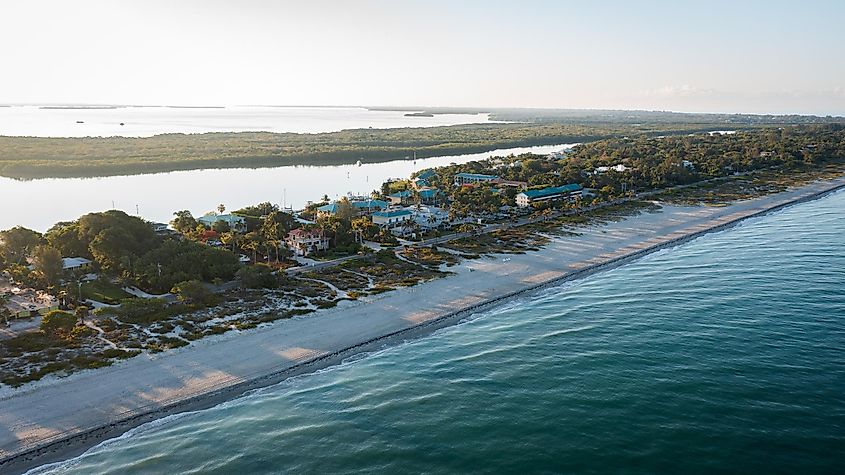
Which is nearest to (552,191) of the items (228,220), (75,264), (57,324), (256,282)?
(228,220)

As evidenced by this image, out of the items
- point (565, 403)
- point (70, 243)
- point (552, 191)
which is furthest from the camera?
point (552, 191)

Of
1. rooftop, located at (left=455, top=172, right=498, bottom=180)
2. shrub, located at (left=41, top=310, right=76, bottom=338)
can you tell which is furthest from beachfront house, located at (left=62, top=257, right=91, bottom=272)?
rooftop, located at (left=455, top=172, right=498, bottom=180)

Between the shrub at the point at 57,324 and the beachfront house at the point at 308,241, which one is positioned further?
the beachfront house at the point at 308,241

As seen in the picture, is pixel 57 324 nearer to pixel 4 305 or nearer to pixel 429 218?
pixel 4 305

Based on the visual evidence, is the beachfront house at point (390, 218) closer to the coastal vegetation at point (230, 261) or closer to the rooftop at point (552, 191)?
the coastal vegetation at point (230, 261)

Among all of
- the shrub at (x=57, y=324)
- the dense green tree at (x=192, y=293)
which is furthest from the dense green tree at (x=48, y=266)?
the dense green tree at (x=192, y=293)

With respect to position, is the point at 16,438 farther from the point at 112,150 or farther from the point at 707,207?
the point at 112,150

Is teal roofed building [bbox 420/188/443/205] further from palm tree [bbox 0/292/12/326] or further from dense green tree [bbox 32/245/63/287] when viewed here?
palm tree [bbox 0/292/12/326]
